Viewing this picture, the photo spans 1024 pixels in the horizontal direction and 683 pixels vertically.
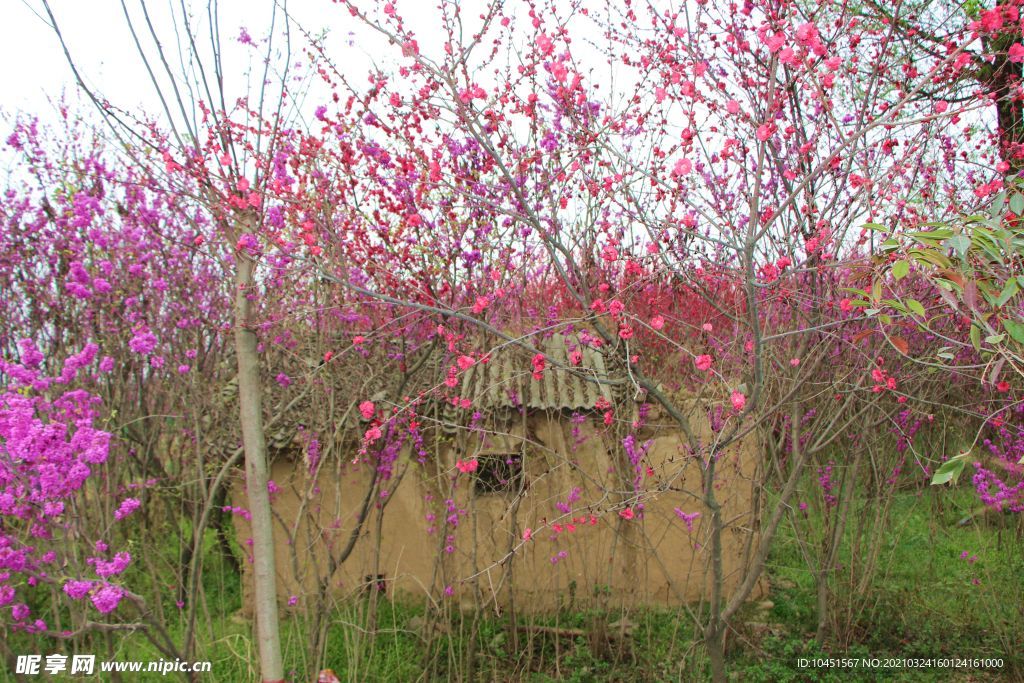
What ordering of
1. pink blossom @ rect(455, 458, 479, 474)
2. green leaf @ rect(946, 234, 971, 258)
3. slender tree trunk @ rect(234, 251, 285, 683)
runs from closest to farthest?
green leaf @ rect(946, 234, 971, 258) → slender tree trunk @ rect(234, 251, 285, 683) → pink blossom @ rect(455, 458, 479, 474)

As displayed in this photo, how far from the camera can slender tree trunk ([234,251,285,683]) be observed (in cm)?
285

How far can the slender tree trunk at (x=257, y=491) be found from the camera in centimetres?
285

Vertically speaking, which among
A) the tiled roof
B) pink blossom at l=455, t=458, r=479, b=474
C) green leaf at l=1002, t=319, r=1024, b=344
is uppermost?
the tiled roof

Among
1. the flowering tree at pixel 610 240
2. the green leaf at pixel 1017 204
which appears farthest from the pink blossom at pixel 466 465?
the green leaf at pixel 1017 204

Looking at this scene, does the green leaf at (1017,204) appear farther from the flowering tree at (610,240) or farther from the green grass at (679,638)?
the green grass at (679,638)

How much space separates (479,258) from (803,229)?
176cm

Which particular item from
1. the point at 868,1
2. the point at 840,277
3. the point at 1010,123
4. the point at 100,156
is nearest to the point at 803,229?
the point at 840,277

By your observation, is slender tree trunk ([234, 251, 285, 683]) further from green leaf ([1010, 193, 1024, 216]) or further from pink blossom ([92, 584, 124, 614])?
green leaf ([1010, 193, 1024, 216])

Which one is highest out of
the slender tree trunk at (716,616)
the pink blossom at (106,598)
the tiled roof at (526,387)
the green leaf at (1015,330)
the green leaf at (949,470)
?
the tiled roof at (526,387)

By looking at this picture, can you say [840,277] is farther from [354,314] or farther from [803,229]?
[354,314]

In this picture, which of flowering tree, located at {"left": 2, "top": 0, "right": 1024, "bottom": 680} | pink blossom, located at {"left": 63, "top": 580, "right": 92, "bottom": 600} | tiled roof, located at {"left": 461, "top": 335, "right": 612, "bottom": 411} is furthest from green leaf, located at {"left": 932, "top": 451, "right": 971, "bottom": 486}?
pink blossom, located at {"left": 63, "top": 580, "right": 92, "bottom": 600}

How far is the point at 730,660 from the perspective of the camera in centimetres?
523

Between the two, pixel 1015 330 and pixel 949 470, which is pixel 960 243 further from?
pixel 949 470

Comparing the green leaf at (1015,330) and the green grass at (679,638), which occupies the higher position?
the green leaf at (1015,330)
